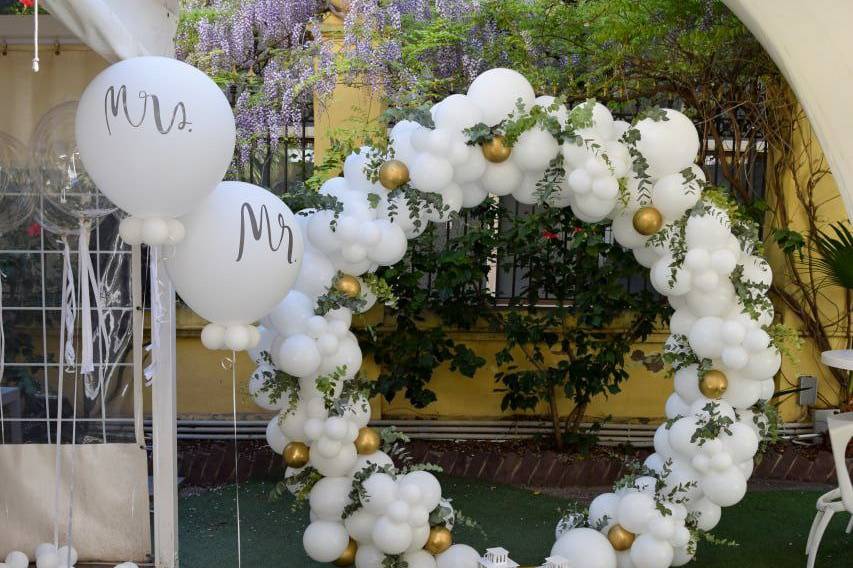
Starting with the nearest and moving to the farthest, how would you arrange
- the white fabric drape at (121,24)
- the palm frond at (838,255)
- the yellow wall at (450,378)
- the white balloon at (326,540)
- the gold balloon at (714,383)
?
the white fabric drape at (121,24)
the white balloon at (326,540)
the gold balloon at (714,383)
the palm frond at (838,255)
the yellow wall at (450,378)

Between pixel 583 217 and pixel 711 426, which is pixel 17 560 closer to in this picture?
pixel 583 217

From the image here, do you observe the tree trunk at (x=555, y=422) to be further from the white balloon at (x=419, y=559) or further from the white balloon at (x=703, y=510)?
the white balloon at (x=419, y=559)

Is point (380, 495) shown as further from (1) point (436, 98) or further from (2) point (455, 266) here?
(1) point (436, 98)

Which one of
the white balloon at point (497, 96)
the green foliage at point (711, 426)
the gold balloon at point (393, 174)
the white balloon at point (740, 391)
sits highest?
the white balloon at point (497, 96)

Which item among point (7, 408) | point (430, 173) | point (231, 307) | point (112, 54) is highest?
point (112, 54)

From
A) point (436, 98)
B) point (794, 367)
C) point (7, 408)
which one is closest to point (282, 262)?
point (7, 408)

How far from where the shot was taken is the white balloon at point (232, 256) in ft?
9.78

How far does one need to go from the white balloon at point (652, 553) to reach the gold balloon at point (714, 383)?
602 mm

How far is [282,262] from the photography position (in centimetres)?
312

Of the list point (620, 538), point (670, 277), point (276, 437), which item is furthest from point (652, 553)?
point (276, 437)

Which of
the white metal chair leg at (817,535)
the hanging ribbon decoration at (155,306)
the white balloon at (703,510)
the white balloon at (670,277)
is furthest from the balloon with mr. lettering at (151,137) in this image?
the white metal chair leg at (817,535)

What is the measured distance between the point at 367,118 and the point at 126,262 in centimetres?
219

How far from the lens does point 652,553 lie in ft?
12.2

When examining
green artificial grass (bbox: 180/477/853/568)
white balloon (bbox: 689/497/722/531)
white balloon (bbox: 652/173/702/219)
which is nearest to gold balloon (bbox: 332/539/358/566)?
green artificial grass (bbox: 180/477/853/568)
